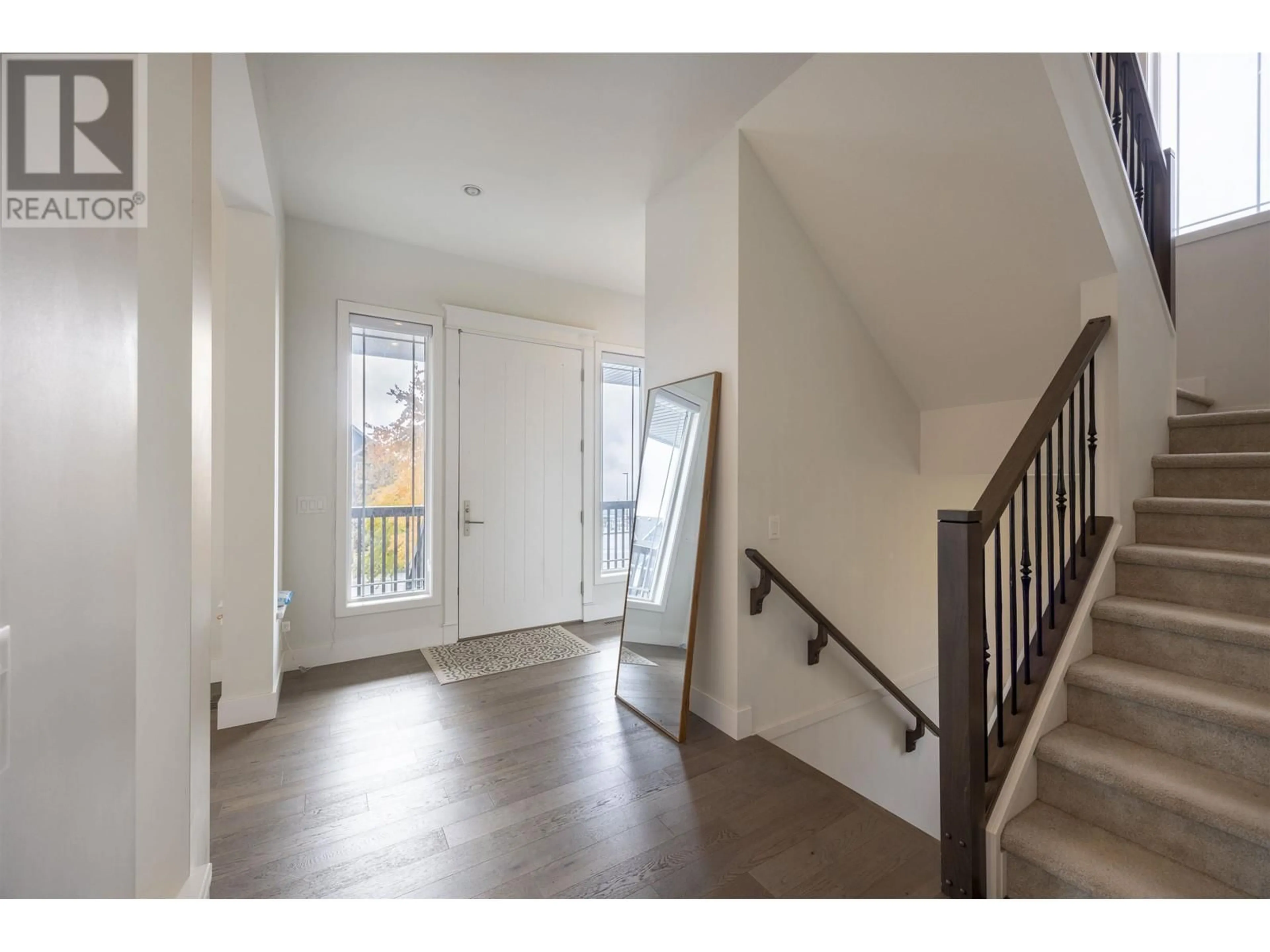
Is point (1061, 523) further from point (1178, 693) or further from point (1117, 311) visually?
point (1117, 311)

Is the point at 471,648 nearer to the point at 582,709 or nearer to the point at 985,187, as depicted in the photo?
the point at 582,709

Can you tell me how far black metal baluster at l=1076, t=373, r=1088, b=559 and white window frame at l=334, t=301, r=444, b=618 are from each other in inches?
142

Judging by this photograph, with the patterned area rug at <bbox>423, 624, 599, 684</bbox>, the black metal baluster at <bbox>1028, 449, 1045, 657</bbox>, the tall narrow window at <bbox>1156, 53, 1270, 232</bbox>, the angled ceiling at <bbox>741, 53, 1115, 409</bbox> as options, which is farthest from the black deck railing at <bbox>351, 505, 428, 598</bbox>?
the tall narrow window at <bbox>1156, 53, 1270, 232</bbox>

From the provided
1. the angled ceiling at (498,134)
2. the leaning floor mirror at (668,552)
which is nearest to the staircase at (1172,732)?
the leaning floor mirror at (668,552)

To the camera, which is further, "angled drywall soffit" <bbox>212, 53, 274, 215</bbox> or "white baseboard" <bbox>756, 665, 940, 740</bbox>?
"white baseboard" <bbox>756, 665, 940, 740</bbox>

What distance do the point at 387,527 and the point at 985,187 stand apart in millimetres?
3916

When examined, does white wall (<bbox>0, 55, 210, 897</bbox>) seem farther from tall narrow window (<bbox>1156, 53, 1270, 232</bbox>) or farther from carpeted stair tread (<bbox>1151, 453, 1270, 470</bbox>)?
tall narrow window (<bbox>1156, 53, 1270, 232</bbox>)

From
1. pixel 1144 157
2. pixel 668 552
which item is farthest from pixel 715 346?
pixel 1144 157

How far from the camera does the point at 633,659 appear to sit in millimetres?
2914

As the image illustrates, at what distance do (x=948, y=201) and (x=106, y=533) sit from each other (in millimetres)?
2970

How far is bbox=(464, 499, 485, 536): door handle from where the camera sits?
3848mm

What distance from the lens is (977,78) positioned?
1.87 meters

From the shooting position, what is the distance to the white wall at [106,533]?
2.38ft
